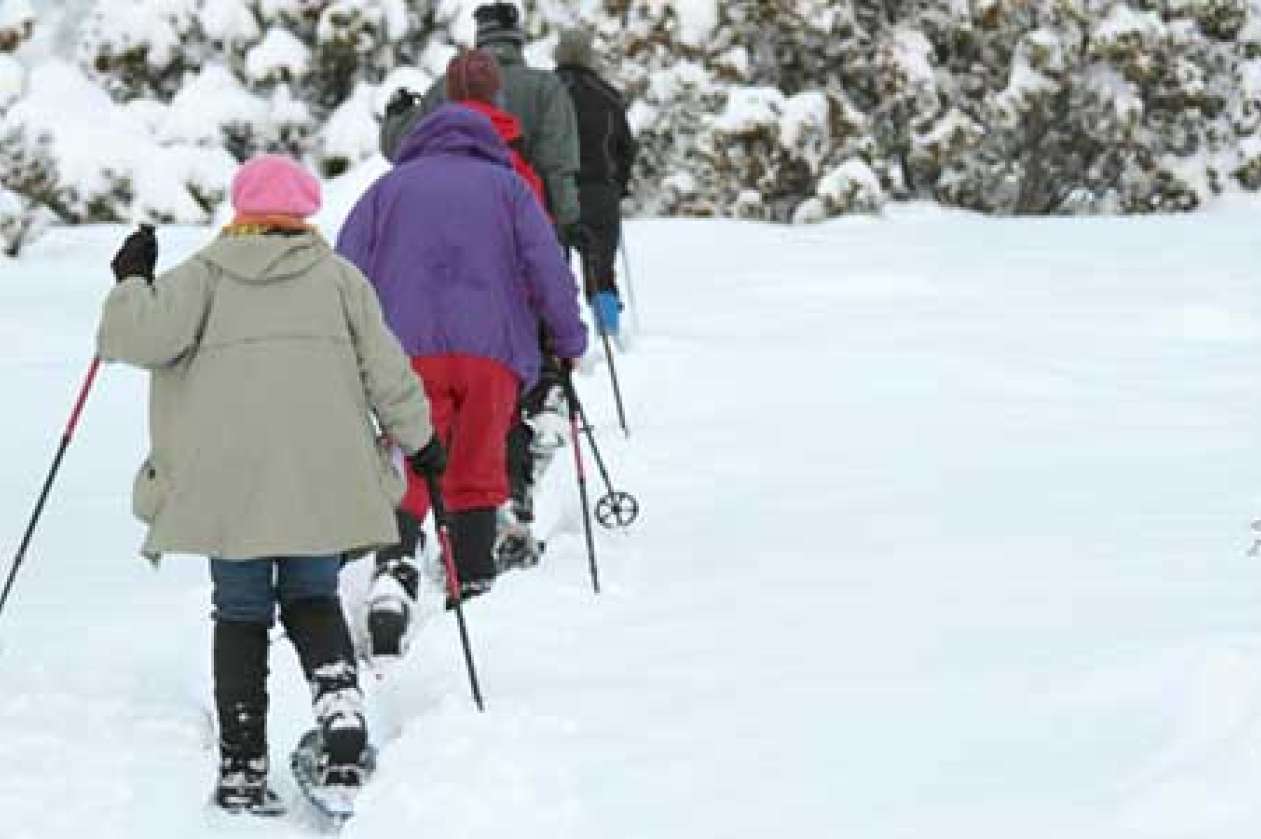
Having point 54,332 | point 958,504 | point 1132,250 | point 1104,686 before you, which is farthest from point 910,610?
point 1132,250

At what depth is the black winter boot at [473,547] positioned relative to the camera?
22.5 feet

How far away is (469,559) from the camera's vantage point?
22.7 feet

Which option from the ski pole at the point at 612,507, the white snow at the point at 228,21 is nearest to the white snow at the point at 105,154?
the white snow at the point at 228,21

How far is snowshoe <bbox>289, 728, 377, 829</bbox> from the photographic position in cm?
496

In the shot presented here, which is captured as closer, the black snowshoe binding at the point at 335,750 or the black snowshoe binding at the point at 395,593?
→ the black snowshoe binding at the point at 335,750

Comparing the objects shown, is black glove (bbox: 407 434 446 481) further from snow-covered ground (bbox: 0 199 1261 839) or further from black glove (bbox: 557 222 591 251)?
black glove (bbox: 557 222 591 251)

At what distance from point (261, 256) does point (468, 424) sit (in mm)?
1764

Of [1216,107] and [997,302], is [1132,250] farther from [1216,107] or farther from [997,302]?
[1216,107]

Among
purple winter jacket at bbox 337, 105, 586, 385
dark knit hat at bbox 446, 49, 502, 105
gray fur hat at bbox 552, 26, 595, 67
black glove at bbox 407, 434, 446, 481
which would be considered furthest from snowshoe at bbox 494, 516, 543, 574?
gray fur hat at bbox 552, 26, 595, 67

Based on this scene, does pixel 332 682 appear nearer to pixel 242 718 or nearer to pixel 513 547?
pixel 242 718

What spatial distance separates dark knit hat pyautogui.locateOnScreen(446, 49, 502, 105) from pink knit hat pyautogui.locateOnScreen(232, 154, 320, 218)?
2246 millimetres

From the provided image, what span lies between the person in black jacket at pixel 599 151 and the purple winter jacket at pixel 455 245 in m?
3.91

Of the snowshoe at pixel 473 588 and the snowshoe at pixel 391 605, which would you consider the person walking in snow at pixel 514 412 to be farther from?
the snowshoe at pixel 391 605

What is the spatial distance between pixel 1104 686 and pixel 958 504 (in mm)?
3088
